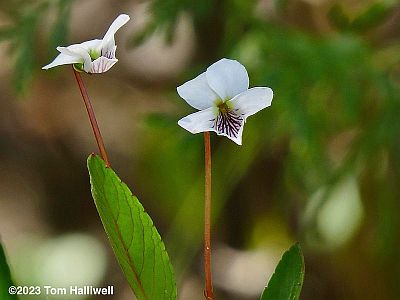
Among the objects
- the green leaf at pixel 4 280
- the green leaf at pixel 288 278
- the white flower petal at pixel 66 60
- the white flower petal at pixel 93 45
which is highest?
the white flower petal at pixel 93 45

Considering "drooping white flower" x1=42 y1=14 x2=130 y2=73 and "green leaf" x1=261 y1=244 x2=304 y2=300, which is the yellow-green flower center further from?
"green leaf" x1=261 y1=244 x2=304 y2=300

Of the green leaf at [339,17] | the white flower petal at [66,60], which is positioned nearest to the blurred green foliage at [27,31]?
the green leaf at [339,17]

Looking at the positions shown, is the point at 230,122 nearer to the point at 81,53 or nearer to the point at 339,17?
the point at 81,53

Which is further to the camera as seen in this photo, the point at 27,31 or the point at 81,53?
the point at 27,31

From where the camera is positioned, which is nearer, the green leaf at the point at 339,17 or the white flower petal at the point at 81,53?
the white flower petal at the point at 81,53

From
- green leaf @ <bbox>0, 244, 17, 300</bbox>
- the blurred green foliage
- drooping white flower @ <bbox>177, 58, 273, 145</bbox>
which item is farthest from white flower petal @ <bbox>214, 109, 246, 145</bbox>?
the blurred green foliage

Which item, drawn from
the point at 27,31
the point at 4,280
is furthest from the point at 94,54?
the point at 27,31

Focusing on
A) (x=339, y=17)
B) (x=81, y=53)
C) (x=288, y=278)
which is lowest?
(x=288, y=278)

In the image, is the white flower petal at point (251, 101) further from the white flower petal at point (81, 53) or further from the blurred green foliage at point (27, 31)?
the blurred green foliage at point (27, 31)
